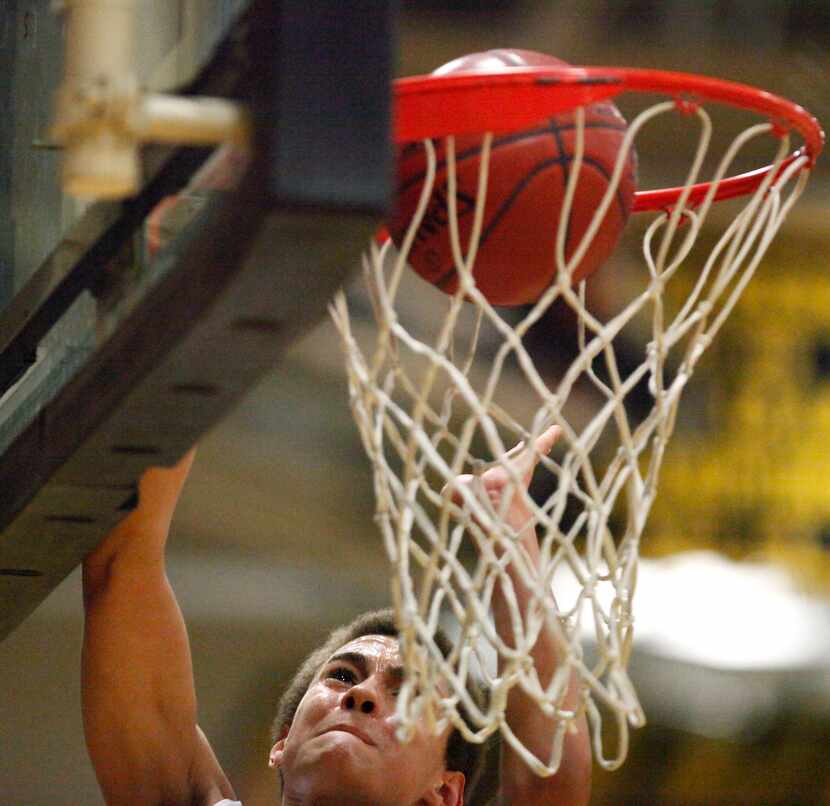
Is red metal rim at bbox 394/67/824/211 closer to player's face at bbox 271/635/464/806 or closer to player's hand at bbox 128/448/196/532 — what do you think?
player's hand at bbox 128/448/196/532

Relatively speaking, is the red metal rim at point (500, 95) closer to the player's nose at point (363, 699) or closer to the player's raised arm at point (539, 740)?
the player's raised arm at point (539, 740)

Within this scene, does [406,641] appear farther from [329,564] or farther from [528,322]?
[329,564]

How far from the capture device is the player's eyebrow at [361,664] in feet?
8.64

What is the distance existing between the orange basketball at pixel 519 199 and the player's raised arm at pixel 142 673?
24.1 inches

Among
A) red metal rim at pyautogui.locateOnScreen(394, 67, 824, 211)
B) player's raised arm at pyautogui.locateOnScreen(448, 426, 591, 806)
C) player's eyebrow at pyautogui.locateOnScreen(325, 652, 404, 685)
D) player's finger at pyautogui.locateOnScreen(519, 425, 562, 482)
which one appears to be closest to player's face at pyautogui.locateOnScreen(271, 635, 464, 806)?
player's eyebrow at pyautogui.locateOnScreen(325, 652, 404, 685)

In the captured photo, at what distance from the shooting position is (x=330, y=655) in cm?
281

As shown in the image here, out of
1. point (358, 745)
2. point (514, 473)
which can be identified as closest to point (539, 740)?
point (358, 745)

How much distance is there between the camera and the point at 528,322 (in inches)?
66.7

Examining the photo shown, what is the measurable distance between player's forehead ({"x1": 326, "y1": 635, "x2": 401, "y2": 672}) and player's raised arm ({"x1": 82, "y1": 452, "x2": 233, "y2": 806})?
0.30 m

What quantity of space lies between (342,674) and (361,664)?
45 mm

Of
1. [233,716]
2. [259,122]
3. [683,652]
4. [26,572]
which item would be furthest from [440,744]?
[683,652]

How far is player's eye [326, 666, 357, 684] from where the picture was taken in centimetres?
267

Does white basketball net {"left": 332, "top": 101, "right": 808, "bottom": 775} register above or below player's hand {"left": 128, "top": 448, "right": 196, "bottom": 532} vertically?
above

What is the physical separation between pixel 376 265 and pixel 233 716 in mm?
3379
